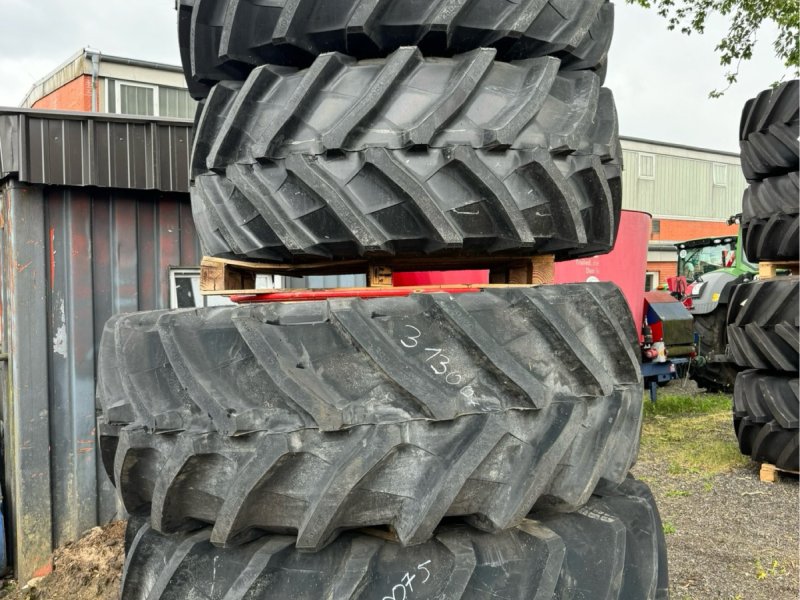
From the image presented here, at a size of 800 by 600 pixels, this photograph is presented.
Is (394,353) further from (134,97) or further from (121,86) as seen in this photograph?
(121,86)

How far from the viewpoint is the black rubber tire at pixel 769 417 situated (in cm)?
562

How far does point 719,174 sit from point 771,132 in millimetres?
25967

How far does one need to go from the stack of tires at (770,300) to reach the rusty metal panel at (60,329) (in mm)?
4874

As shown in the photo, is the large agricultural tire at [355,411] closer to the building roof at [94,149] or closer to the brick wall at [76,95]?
the building roof at [94,149]

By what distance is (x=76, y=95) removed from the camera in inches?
571

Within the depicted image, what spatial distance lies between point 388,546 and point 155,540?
656 millimetres

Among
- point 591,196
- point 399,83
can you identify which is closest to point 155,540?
point 399,83

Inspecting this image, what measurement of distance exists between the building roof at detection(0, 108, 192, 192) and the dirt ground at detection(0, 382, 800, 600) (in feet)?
8.39

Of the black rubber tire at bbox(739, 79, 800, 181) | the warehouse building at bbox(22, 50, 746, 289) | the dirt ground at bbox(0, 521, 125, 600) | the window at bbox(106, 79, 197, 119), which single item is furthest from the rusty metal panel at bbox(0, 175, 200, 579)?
the warehouse building at bbox(22, 50, 746, 289)

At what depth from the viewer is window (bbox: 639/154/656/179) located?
87.0ft

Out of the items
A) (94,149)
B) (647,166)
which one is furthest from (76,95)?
(647,166)

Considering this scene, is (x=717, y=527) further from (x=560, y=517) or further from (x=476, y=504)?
(x=476, y=504)

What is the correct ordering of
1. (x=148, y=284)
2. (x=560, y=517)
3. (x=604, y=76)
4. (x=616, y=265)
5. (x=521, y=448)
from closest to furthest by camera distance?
1. (x=521, y=448)
2. (x=560, y=517)
3. (x=604, y=76)
4. (x=148, y=284)
5. (x=616, y=265)

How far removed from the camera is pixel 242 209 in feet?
5.94
